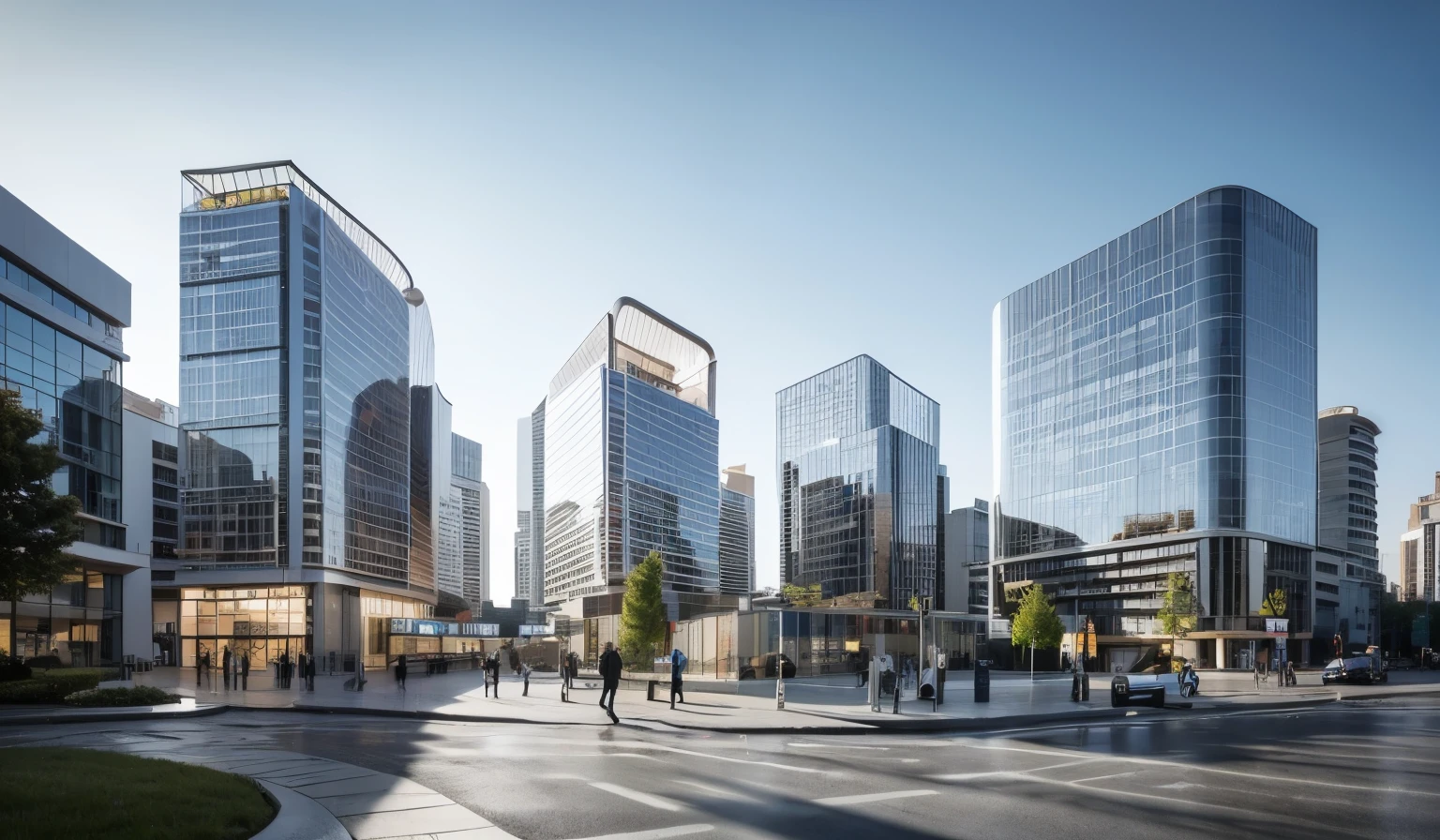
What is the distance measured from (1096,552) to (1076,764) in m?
101

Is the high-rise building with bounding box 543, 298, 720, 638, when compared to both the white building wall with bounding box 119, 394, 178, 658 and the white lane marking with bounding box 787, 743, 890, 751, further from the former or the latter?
the white lane marking with bounding box 787, 743, 890, 751

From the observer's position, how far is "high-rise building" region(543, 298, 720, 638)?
147m

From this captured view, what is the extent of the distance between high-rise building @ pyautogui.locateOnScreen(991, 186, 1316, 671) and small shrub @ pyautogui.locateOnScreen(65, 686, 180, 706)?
3389 inches

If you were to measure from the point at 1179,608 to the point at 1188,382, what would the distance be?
2407cm

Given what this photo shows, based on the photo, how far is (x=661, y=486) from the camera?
526ft

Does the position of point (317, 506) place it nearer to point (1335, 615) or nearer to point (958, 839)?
point (958, 839)

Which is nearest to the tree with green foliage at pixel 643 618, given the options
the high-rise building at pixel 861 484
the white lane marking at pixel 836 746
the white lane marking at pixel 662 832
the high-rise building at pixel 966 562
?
the white lane marking at pixel 836 746

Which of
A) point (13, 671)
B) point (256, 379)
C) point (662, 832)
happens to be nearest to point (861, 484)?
point (256, 379)

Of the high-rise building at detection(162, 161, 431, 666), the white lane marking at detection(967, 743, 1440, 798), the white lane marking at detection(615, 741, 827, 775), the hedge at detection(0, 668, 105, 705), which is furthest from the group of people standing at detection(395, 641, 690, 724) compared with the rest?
the high-rise building at detection(162, 161, 431, 666)

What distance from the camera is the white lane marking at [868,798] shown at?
1258 cm

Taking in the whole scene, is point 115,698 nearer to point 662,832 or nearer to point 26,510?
point 26,510

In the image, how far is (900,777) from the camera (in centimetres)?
1496

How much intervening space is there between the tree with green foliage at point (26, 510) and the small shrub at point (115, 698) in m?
4.43

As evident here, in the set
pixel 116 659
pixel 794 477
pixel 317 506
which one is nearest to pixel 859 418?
pixel 794 477
